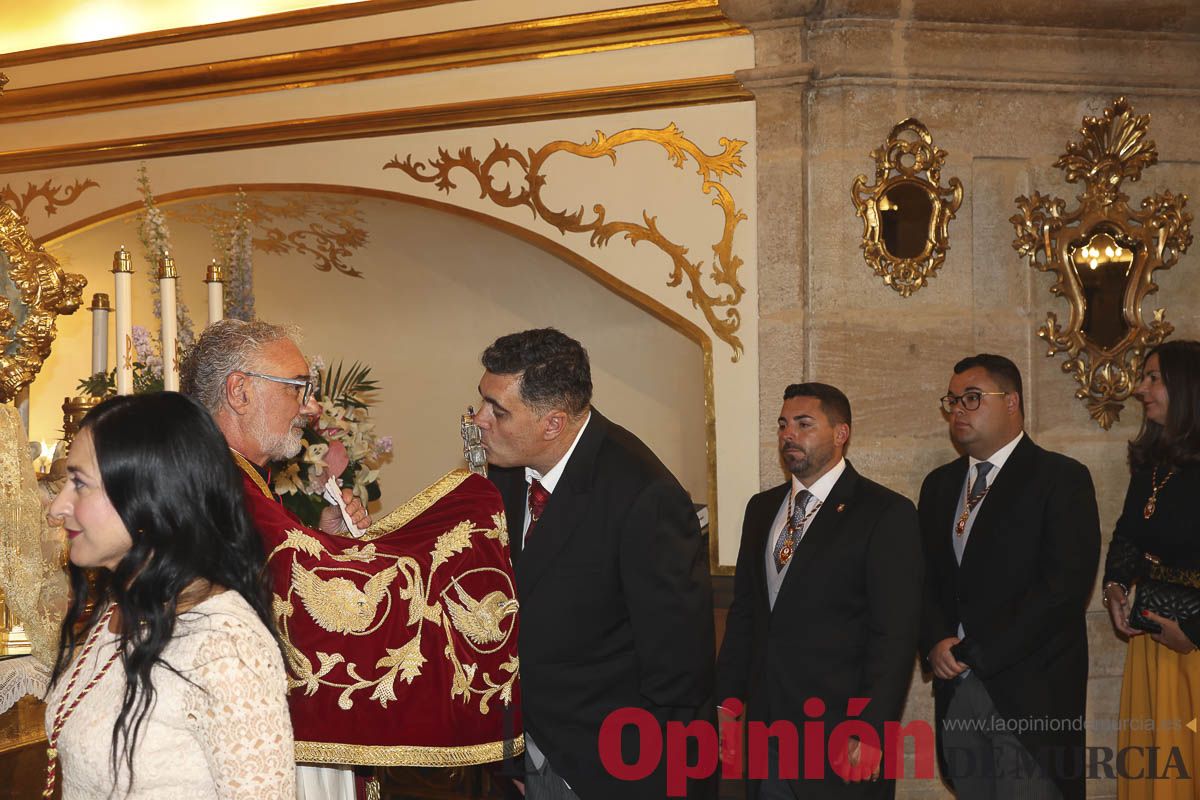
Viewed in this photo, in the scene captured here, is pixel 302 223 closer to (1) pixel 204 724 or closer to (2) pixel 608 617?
(2) pixel 608 617

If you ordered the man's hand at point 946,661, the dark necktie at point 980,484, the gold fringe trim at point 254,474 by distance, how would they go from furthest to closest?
the dark necktie at point 980,484, the man's hand at point 946,661, the gold fringe trim at point 254,474

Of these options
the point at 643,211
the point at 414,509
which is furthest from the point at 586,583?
the point at 643,211

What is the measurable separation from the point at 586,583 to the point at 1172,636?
2.40 meters

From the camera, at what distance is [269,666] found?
1.55 m

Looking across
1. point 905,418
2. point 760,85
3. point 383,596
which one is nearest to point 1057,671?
point 905,418

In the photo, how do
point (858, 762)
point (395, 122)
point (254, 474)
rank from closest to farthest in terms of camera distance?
1. point (254, 474)
2. point (858, 762)
3. point (395, 122)

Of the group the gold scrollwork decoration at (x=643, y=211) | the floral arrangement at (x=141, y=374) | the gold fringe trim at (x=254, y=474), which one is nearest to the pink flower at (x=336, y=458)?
the floral arrangement at (x=141, y=374)

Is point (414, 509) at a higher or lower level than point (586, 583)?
higher

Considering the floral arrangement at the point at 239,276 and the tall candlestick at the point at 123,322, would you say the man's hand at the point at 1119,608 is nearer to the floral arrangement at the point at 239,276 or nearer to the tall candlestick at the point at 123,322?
the floral arrangement at the point at 239,276

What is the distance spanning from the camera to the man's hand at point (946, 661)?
3.83 metres

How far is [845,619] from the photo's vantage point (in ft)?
11.3

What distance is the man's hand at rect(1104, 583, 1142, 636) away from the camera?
4.04m

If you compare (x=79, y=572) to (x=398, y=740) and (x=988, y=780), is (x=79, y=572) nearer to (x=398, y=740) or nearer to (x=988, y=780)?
(x=398, y=740)

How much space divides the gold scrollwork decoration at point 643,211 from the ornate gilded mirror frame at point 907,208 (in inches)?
19.6
